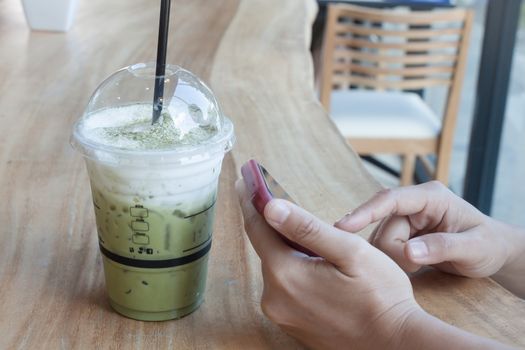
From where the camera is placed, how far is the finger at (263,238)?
2.62ft

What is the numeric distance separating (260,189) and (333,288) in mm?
125

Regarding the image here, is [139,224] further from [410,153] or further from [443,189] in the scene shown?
[410,153]

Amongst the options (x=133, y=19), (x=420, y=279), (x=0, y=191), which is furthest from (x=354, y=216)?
(x=133, y=19)

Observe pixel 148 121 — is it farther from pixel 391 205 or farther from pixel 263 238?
pixel 391 205

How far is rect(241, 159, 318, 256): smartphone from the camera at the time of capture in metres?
0.79

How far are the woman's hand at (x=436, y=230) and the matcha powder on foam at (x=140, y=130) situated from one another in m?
0.20

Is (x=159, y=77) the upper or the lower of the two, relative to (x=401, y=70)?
upper

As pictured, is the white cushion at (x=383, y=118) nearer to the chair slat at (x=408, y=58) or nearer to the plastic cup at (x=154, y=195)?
the chair slat at (x=408, y=58)

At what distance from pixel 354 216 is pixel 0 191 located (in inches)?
22.1

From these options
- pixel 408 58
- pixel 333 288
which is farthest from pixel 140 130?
pixel 408 58

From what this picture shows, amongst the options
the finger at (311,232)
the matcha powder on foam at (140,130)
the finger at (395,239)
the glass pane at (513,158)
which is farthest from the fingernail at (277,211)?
the glass pane at (513,158)

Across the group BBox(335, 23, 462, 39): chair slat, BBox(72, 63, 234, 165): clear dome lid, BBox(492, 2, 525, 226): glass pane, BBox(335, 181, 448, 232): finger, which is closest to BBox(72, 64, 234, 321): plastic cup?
BBox(72, 63, 234, 165): clear dome lid

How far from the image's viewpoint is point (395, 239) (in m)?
0.94

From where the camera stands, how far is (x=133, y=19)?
7.38 feet
